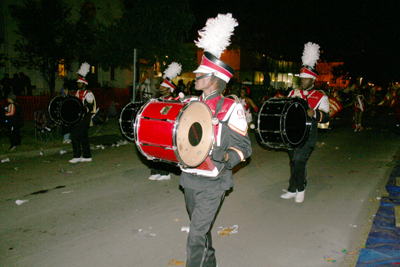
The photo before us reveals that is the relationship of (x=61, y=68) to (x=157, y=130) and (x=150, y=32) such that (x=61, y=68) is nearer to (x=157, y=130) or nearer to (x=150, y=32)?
(x=150, y=32)

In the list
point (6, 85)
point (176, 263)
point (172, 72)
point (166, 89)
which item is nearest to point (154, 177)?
point (166, 89)

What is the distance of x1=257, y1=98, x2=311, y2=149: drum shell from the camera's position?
489 cm

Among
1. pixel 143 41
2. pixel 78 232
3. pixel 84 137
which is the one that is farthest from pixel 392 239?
pixel 143 41

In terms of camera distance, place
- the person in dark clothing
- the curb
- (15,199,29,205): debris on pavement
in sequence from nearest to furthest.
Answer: (15,199,29,205): debris on pavement → the curb → the person in dark clothing

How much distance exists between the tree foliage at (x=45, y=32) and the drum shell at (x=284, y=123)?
14.5 m

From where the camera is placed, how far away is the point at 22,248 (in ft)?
13.0

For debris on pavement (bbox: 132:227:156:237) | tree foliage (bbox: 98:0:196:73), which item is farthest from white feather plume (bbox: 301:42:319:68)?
tree foliage (bbox: 98:0:196:73)

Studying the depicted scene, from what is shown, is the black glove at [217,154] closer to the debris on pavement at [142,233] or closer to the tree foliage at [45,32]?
the debris on pavement at [142,233]

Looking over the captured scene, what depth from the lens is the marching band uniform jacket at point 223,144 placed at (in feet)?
9.73

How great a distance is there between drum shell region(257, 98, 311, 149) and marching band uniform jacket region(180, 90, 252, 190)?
1.94 meters

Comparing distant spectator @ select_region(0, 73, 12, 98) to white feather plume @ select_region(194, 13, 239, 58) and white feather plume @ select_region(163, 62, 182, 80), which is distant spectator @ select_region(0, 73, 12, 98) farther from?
white feather plume @ select_region(194, 13, 239, 58)

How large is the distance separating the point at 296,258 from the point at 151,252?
1.75 metres

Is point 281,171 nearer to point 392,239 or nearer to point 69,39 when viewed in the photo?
point 392,239

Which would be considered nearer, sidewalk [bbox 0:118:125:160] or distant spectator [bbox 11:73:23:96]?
sidewalk [bbox 0:118:125:160]
